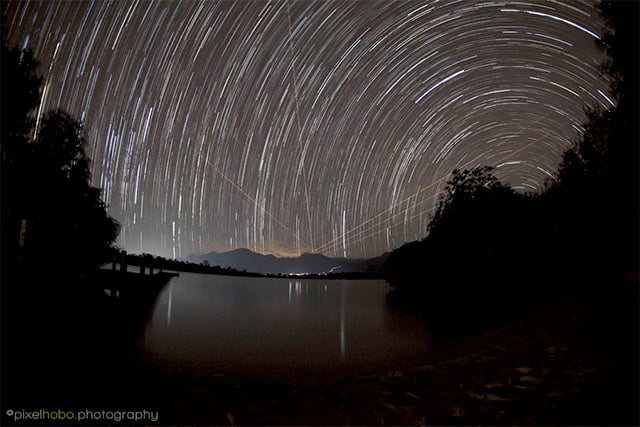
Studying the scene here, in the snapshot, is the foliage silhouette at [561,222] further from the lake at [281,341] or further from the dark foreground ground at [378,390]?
the dark foreground ground at [378,390]

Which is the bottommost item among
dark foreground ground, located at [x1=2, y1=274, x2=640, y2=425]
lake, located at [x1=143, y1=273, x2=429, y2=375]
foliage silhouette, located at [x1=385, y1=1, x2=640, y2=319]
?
lake, located at [x1=143, y1=273, x2=429, y2=375]

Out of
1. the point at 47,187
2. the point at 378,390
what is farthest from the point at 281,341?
the point at 47,187

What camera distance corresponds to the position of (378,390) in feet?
21.1

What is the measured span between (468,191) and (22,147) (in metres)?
26.9

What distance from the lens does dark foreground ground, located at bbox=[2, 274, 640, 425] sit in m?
4.95

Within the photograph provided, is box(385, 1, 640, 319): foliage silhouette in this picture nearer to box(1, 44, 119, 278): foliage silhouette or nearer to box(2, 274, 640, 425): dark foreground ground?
box(2, 274, 640, 425): dark foreground ground

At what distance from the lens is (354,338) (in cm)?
1781

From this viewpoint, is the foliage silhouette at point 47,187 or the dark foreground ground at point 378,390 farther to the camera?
the foliage silhouette at point 47,187

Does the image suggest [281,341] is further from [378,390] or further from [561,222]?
[561,222]

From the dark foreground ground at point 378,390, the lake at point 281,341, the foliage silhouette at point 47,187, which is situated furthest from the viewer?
the foliage silhouette at point 47,187

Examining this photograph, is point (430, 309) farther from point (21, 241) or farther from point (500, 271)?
point (21, 241)

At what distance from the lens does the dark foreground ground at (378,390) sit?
4.95 metres

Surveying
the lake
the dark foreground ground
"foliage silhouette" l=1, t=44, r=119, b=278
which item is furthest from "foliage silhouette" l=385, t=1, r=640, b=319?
"foliage silhouette" l=1, t=44, r=119, b=278

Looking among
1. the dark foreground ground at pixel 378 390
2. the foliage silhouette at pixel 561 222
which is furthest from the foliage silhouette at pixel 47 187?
the foliage silhouette at pixel 561 222
